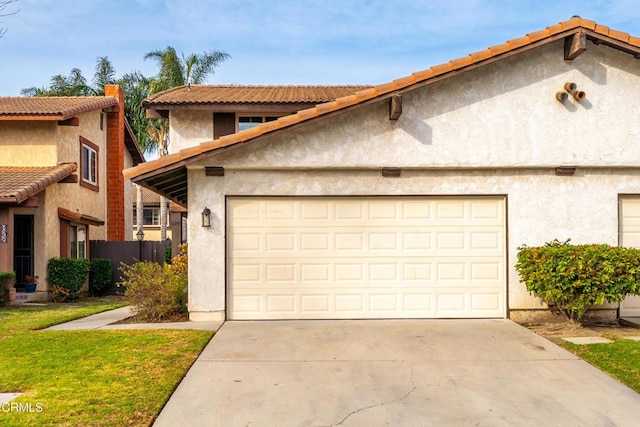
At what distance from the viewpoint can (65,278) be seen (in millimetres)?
15828

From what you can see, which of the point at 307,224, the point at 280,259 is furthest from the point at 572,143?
the point at 280,259

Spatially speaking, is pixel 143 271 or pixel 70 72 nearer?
pixel 143 271

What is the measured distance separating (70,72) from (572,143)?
33315 mm

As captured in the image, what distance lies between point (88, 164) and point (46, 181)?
4.80 m

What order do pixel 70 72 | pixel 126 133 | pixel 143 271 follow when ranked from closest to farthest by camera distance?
pixel 143 271 < pixel 126 133 < pixel 70 72

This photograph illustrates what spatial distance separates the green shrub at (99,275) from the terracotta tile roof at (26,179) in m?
3.60

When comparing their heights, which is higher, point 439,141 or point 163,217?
point 439,141

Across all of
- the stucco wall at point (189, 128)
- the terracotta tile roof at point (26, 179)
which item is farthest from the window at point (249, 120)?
the terracotta tile roof at point (26, 179)

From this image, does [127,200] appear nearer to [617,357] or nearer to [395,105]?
[395,105]

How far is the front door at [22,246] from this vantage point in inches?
618

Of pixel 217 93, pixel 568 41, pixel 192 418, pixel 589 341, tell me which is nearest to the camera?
pixel 192 418

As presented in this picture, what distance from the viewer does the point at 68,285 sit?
15.9 m

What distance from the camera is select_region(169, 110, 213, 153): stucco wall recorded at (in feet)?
48.3

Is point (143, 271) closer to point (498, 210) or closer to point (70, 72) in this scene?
point (498, 210)
